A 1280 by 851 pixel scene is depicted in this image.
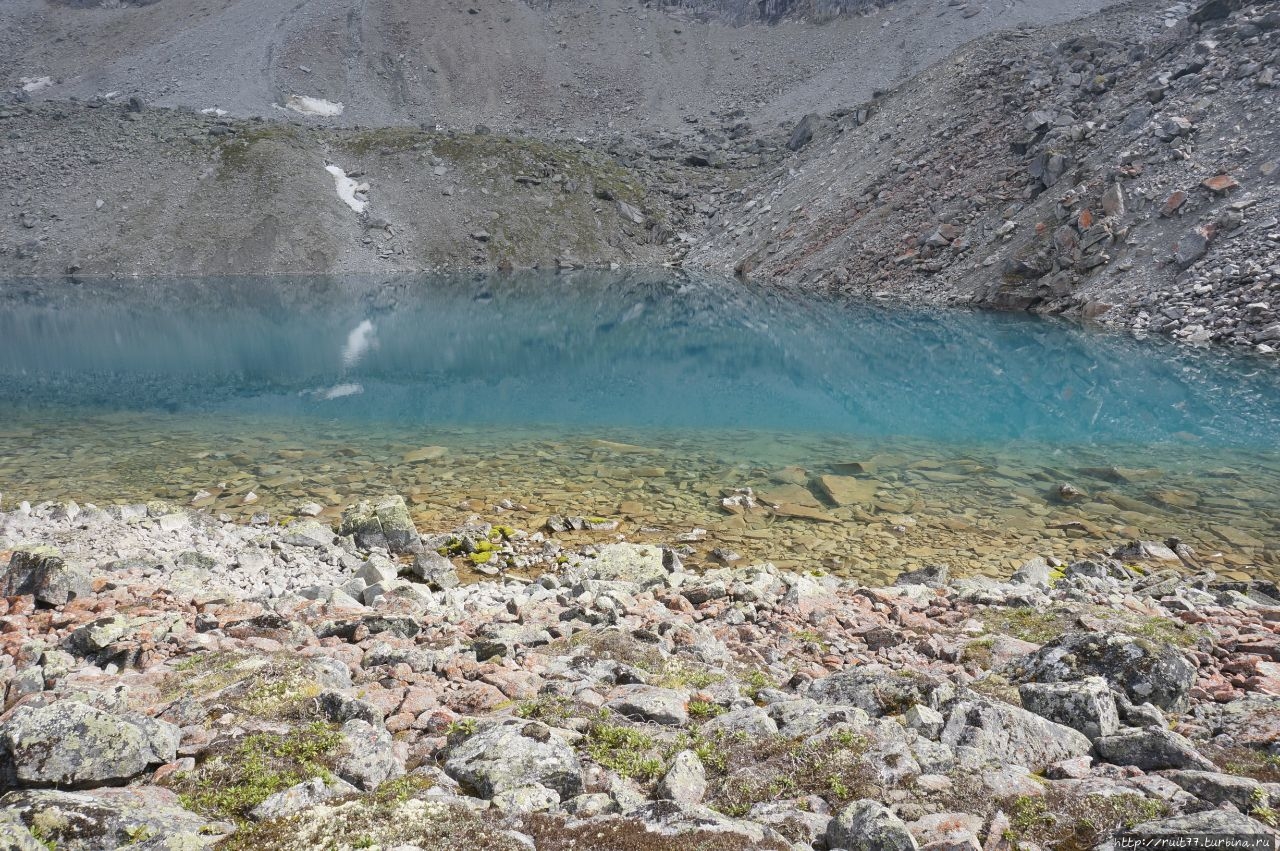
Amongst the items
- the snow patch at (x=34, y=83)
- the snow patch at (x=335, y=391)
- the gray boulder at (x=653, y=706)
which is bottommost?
the snow patch at (x=335, y=391)

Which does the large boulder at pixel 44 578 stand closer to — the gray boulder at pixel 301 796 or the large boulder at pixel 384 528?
the large boulder at pixel 384 528

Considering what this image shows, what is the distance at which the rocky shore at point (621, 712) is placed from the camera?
15.6 feet

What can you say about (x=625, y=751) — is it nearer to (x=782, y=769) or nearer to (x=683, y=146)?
(x=782, y=769)

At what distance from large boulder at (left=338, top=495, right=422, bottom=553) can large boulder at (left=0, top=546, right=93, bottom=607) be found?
16.4ft

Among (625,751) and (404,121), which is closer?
(625,751)

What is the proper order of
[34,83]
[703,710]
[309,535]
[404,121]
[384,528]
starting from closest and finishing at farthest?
[703,710]
[309,535]
[384,528]
[404,121]
[34,83]

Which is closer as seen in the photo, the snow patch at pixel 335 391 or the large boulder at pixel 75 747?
the large boulder at pixel 75 747

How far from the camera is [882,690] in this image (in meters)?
7.02

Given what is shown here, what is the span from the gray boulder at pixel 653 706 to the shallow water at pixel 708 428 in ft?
26.6

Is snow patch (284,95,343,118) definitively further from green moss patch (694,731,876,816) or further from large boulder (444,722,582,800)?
green moss patch (694,731,876,816)

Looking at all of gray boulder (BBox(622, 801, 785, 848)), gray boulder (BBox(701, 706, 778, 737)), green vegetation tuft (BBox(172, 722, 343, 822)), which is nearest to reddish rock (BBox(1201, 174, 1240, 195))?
gray boulder (BBox(701, 706, 778, 737))

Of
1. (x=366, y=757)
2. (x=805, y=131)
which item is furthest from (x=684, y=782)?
(x=805, y=131)

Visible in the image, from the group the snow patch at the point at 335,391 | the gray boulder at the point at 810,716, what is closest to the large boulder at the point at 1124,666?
the gray boulder at the point at 810,716

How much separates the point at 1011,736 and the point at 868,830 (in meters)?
2.04
